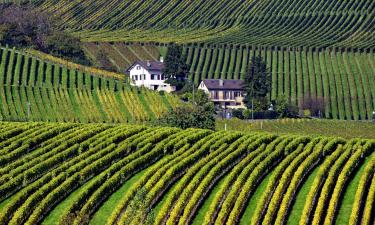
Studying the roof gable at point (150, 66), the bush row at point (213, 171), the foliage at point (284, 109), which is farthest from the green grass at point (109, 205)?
the roof gable at point (150, 66)

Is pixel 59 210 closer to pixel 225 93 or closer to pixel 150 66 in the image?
pixel 225 93

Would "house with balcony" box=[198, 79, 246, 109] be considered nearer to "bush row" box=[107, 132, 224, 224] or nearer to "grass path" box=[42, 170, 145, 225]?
"bush row" box=[107, 132, 224, 224]

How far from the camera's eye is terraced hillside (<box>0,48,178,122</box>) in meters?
116

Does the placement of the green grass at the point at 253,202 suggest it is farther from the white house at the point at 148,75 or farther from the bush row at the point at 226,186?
the white house at the point at 148,75

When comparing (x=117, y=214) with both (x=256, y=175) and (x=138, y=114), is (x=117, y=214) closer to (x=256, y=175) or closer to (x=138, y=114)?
(x=256, y=175)

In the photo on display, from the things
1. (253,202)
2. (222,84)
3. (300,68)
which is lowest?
(253,202)

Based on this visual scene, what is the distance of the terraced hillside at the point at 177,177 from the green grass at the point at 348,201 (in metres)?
0.07

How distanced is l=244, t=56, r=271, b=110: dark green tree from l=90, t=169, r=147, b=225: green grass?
242 feet

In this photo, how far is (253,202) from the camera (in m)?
62.8

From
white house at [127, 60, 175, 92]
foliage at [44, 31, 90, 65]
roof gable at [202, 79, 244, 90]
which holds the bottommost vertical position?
roof gable at [202, 79, 244, 90]

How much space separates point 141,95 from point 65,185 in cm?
6628

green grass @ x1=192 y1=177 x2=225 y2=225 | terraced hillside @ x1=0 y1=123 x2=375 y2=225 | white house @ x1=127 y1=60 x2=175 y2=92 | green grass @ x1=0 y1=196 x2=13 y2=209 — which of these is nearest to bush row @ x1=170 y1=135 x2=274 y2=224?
terraced hillside @ x1=0 y1=123 x2=375 y2=225

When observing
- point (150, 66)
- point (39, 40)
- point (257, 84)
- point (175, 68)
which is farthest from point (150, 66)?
point (257, 84)

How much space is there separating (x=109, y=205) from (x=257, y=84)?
88.1 metres
